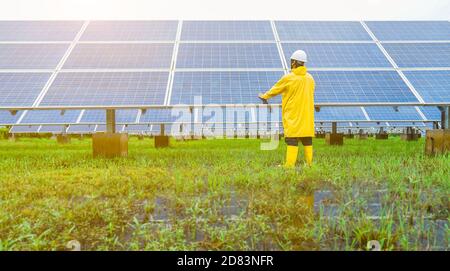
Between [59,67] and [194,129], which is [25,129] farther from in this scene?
[194,129]

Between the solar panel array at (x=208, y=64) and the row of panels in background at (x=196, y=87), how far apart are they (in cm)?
2

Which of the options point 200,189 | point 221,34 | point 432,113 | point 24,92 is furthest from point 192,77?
point 432,113

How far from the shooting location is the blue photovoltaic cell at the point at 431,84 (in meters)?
7.99

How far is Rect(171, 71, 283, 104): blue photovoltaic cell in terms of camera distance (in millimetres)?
8819

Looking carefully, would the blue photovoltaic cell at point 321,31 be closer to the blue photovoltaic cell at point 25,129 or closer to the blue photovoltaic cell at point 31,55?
the blue photovoltaic cell at point 31,55

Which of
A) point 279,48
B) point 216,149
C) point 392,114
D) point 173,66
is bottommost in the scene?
point 216,149

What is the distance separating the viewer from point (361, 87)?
951 centimetres

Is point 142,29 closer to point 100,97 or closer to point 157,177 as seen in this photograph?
point 100,97

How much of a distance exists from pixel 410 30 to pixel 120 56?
9.63 m

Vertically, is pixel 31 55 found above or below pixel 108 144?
above

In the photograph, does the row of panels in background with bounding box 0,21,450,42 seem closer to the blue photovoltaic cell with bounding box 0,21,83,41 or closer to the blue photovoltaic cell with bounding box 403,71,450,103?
the blue photovoltaic cell with bounding box 0,21,83,41

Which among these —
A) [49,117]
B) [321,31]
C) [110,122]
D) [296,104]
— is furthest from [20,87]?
[321,31]

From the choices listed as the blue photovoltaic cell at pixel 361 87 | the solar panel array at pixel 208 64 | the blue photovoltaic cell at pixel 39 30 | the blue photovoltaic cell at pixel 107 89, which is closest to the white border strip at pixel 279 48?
the solar panel array at pixel 208 64

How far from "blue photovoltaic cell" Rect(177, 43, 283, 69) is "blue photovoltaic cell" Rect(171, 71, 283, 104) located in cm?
52
